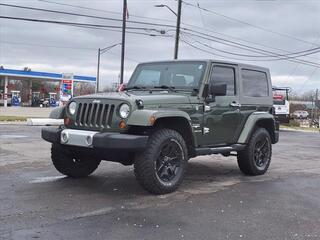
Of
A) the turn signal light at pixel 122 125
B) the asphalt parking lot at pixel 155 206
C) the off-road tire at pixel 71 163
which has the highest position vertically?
the turn signal light at pixel 122 125

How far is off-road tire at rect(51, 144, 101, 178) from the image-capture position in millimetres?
7983

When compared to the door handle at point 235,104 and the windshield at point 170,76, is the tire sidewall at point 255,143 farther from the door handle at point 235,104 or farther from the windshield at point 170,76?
the windshield at point 170,76

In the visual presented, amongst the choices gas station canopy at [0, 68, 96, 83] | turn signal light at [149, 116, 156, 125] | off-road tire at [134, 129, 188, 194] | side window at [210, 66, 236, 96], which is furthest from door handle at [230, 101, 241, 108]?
gas station canopy at [0, 68, 96, 83]

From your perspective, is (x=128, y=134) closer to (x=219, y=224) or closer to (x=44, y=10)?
(x=219, y=224)

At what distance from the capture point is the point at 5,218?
18.5 feet

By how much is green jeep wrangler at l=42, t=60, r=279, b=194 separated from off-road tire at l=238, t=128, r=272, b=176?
18 mm

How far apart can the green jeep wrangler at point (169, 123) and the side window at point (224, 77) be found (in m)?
0.02

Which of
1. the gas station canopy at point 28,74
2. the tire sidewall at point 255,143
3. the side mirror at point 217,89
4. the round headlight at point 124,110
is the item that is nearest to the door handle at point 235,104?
the side mirror at point 217,89

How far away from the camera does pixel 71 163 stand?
8.19 metres

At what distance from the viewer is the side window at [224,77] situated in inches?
327

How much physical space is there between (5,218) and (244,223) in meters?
2.71

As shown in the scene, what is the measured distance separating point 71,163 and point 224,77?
9.75 feet

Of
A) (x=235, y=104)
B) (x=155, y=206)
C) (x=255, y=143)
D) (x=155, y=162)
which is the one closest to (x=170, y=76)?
(x=235, y=104)

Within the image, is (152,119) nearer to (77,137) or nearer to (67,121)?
(77,137)
